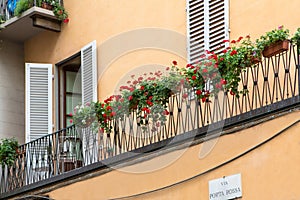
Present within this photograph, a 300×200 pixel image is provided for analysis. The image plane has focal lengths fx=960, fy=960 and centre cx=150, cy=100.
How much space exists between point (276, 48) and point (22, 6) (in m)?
6.74

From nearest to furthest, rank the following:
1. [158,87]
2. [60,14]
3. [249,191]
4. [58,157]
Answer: [249,191], [158,87], [58,157], [60,14]

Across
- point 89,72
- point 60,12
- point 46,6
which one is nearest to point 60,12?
point 60,12

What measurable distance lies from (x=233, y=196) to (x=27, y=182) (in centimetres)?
496

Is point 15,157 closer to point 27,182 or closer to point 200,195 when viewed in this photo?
point 27,182

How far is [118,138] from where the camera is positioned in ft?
46.3

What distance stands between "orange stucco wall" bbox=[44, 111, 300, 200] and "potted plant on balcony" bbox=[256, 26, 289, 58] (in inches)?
34.2

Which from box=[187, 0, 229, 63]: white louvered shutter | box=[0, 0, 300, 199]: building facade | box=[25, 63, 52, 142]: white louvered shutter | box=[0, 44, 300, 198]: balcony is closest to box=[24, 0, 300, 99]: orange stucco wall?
box=[0, 0, 300, 199]: building facade

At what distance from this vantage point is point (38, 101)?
16.8 m

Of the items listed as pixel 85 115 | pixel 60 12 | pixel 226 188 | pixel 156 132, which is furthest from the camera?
pixel 60 12

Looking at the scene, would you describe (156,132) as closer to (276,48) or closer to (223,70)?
(223,70)

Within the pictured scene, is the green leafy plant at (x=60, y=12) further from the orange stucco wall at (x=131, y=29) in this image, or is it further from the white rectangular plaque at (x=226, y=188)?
the white rectangular plaque at (x=226, y=188)

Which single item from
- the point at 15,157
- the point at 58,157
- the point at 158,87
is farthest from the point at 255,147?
the point at 15,157

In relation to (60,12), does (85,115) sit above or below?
below

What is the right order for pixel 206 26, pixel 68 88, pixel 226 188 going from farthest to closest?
pixel 68 88
pixel 206 26
pixel 226 188
